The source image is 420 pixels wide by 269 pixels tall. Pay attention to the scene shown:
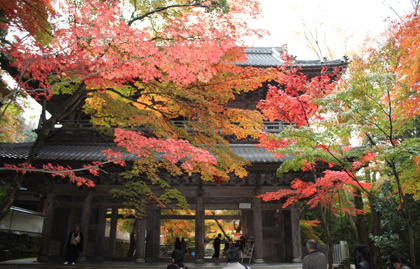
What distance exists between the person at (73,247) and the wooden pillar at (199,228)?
419 cm

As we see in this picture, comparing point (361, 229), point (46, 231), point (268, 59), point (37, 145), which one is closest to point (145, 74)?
point (37, 145)

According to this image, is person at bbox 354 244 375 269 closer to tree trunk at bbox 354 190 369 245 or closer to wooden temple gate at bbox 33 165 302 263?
wooden temple gate at bbox 33 165 302 263

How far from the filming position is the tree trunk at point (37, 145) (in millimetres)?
6395

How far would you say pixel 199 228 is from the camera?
10.8m

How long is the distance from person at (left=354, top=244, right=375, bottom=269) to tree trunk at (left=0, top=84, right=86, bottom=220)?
702 cm

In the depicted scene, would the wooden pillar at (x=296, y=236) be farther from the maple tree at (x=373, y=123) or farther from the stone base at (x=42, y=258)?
the stone base at (x=42, y=258)

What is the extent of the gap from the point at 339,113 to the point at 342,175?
204 cm

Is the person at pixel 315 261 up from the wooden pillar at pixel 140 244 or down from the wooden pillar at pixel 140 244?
up

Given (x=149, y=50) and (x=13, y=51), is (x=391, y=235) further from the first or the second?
(x=13, y=51)

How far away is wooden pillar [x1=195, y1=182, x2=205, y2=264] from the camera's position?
10.5 meters

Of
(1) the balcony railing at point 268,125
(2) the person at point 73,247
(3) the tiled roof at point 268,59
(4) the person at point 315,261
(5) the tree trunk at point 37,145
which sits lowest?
(2) the person at point 73,247

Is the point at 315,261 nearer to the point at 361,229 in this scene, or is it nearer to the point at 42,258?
the point at 42,258

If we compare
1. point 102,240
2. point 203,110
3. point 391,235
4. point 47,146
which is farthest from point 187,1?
point 391,235

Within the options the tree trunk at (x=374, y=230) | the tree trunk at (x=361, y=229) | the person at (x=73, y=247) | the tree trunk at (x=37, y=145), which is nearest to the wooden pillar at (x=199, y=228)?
the person at (x=73, y=247)
